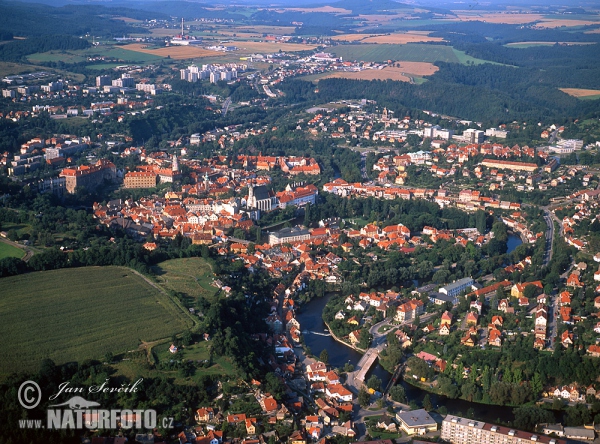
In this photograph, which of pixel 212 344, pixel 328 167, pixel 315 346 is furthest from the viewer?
pixel 328 167

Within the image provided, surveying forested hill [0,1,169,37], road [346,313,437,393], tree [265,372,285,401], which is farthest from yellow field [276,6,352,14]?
tree [265,372,285,401]

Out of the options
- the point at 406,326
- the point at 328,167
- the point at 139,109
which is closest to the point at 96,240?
the point at 406,326

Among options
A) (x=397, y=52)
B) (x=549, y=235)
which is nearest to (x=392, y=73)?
(x=397, y=52)

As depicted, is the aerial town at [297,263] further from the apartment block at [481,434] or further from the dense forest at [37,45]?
the dense forest at [37,45]

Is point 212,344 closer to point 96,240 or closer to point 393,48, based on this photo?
point 96,240

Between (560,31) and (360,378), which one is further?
(560,31)
